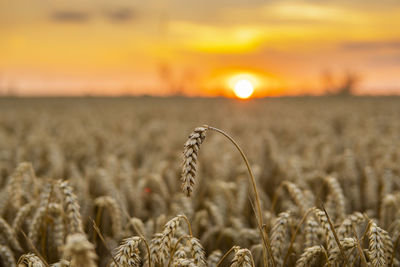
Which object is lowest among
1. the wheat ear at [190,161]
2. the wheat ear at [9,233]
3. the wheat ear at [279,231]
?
the wheat ear at [279,231]

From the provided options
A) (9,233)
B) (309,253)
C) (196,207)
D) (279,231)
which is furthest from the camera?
(196,207)

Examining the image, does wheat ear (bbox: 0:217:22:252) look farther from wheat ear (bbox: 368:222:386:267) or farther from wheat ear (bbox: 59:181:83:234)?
wheat ear (bbox: 368:222:386:267)

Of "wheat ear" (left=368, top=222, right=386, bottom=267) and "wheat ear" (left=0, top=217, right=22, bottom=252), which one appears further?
"wheat ear" (left=0, top=217, right=22, bottom=252)

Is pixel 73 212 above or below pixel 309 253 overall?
above

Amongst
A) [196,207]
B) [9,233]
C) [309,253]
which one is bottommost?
[309,253]

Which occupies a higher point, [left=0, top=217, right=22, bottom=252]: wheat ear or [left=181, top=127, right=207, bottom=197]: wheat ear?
[left=181, top=127, right=207, bottom=197]: wheat ear

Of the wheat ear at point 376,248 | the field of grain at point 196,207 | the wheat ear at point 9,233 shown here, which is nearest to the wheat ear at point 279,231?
the field of grain at point 196,207

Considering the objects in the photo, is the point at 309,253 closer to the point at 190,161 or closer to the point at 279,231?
the point at 279,231

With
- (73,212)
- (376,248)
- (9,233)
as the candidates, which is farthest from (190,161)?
(9,233)

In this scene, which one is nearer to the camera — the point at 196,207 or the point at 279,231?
the point at 279,231

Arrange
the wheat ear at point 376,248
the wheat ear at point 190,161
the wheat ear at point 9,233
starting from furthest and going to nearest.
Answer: the wheat ear at point 9,233
the wheat ear at point 376,248
the wheat ear at point 190,161

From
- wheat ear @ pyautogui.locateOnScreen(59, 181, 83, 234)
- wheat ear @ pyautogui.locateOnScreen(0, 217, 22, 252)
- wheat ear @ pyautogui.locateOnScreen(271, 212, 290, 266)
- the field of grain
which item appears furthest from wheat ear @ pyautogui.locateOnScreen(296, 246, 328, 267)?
wheat ear @ pyautogui.locateOnScreen(0, 217, 22, 252)

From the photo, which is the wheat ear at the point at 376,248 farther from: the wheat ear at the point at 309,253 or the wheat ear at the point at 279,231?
the wheat ear at the point at 279,231

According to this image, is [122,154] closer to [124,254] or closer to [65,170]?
[65,170]
